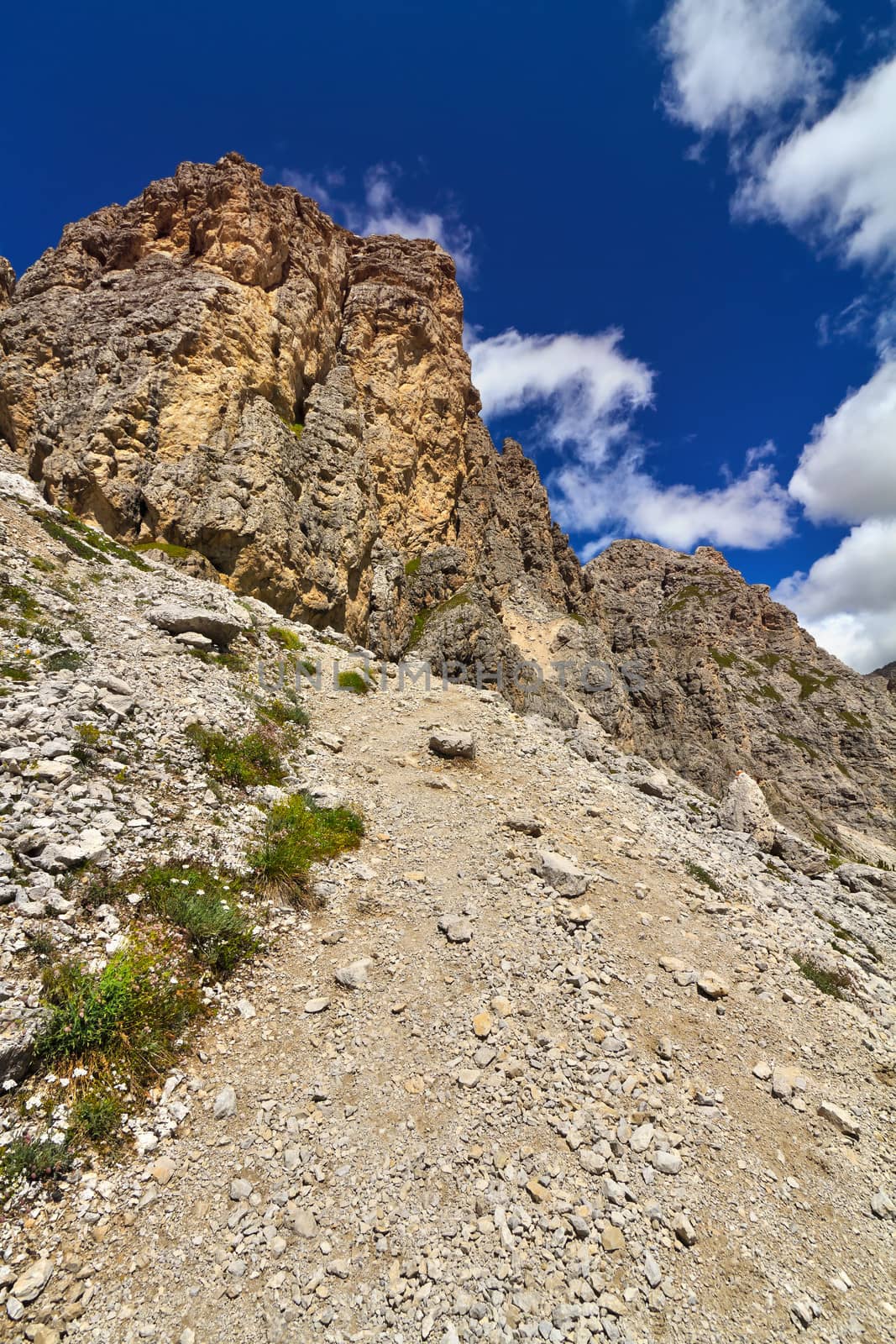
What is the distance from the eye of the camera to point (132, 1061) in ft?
18.2

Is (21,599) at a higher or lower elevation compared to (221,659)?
higher

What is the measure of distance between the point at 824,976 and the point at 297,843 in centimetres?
1003

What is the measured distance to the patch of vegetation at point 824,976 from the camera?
29.5 feet

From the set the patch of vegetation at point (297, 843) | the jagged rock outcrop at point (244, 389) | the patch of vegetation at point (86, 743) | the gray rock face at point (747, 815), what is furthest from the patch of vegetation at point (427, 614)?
the patch of vegetation at point (86, 743)

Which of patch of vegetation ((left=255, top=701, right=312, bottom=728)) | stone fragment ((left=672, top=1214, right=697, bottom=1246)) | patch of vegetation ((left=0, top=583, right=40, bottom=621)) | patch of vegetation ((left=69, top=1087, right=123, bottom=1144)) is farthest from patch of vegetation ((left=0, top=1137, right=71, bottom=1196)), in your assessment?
patch of vegetation ((left=0, top=583, right=40, bottom=621))

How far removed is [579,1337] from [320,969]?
4.65 meters

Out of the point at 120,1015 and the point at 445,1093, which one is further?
the point at 445,1093

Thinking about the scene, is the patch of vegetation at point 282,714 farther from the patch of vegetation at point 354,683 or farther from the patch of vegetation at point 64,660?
the patch of vegetation at point 354,683

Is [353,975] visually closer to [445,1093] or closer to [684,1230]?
[445,1093]

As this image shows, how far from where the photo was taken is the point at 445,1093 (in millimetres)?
6137

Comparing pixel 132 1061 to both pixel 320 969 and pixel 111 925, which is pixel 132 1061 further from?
pixel 320 969

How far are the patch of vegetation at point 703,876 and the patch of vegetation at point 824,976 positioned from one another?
1.86 metres

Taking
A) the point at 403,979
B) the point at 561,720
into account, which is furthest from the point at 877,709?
the point at 403,979

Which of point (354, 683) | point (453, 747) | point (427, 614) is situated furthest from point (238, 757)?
point (427, 614)
